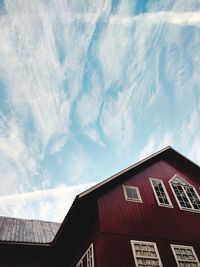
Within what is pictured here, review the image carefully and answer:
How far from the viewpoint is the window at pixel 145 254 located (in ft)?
29.3

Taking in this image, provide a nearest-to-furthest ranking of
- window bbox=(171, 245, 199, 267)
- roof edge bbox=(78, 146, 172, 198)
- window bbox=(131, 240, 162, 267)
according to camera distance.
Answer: window bbox=(131, 240, 162, 267)
window bbox=(171, 245, 199, 267)
roof edge bbox=(78, 146, 172, 198)

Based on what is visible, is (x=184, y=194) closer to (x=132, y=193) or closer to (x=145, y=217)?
(x=132, y=193)

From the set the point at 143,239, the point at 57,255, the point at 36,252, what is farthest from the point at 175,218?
the point at 36,252

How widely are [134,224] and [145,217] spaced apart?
0.82 metres

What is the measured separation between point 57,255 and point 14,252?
2.60 metres

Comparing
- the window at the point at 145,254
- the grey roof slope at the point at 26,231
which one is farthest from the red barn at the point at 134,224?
the grey roof slope at the point at 26,231

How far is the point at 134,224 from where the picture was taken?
10289 mm

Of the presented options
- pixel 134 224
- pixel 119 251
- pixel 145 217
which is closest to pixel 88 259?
pixel 119 251

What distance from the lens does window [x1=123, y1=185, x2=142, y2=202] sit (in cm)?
1146

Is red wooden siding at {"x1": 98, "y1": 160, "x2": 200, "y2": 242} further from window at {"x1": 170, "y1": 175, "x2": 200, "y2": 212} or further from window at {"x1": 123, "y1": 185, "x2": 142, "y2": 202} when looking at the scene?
window at {"x1": 170, "y1": 175, "x2": 200, "y2": 212}

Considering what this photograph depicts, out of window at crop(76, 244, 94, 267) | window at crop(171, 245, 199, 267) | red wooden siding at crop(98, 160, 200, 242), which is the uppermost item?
red wooden siding at crop(98, 160, 200, 242)

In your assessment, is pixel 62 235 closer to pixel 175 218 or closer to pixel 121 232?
pixel 121 232

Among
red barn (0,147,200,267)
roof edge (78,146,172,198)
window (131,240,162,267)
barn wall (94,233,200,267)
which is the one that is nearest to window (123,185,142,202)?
red barn (0,147,200,267)

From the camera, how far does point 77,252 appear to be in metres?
12.2
